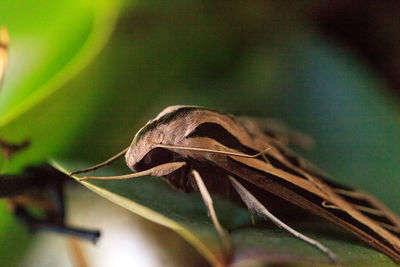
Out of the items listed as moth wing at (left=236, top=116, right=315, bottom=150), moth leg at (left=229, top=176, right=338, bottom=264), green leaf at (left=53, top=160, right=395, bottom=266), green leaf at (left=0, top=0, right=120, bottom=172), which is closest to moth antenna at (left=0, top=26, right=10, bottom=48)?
green leaf at (left=0, top=0, right=120, bottom=172)

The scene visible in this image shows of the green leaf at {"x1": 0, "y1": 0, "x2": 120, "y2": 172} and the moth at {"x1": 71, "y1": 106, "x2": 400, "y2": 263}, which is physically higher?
the green leaf at {"x1": 0, "y1": 0, "x2": 120, "y2": 172}

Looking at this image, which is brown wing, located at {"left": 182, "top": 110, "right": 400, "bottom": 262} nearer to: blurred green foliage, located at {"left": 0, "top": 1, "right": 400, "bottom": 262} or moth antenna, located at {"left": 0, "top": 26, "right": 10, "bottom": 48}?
blurred green foliage, located at {"left": 0, "top": 1, "right": 400, "bottom": 262}

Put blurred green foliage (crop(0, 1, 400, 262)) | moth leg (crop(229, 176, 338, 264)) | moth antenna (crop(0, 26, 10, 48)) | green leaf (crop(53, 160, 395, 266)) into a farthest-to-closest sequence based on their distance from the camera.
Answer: blurred green foliage (crop(0, 1, 400, 262)) → moth antenna (crop(0, 26, 10, 48)) → moth leg (crop(229, 176, 338, 264)) → green leaf (crop(53, 160, 395, 266))

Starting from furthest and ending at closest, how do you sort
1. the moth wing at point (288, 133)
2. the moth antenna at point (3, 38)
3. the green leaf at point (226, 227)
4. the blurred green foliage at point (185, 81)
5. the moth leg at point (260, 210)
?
the moth wing at point (288, 133) < the blurred green foliage at point (185, 81) < the moth antenna at point (3, 38) < the moth leg at point (260, 210) < the green leaf at point (226, 227)

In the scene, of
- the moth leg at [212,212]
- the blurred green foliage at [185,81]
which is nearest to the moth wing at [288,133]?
the blurred green foliage at [185,81]

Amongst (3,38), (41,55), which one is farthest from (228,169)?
(41,55)

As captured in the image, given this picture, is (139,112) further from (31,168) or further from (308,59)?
(308,59)

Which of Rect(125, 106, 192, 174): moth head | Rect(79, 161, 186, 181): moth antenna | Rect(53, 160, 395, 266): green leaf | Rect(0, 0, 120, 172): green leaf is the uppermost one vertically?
Rect(0, 0, 120, 172): green leaf

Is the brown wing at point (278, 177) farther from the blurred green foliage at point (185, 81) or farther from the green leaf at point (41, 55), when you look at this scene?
the green leaf at point (41, 55)
